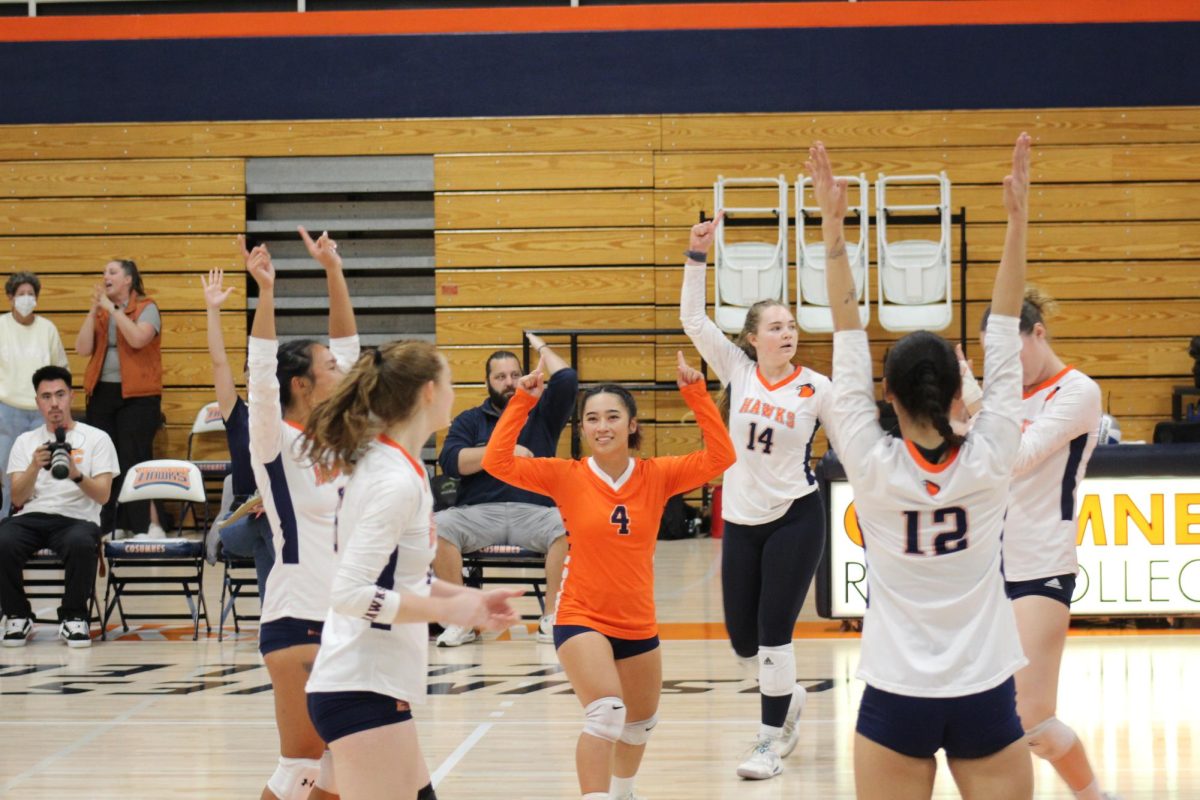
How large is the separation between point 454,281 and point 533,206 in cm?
92

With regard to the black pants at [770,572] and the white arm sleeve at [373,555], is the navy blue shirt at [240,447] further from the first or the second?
the black pants at [770,572]

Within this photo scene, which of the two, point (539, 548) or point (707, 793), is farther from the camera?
point (539, 548)

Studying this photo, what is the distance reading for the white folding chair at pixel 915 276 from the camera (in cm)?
1059

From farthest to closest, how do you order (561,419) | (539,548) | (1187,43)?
1. (1187,43)
2. (539,548)
3. (561,419)

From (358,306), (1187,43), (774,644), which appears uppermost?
(1187,43)

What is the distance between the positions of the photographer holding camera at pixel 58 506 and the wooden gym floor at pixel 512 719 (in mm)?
211

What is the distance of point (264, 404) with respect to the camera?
128 inches

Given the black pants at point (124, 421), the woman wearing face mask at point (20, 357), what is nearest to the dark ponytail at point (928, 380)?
the woman wearing face mask at point (20, 357)

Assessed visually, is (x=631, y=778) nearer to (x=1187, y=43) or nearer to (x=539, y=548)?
(x=539, y=548)

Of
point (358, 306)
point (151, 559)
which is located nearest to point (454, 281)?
point (358, 306)

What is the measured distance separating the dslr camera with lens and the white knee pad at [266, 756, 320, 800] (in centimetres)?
469

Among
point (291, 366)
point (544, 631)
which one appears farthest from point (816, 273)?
point (291, 366)

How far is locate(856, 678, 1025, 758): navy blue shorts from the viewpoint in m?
2.59

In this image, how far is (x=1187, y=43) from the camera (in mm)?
11250
